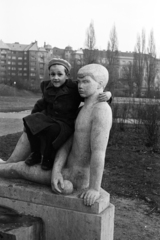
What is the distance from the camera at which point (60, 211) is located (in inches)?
113

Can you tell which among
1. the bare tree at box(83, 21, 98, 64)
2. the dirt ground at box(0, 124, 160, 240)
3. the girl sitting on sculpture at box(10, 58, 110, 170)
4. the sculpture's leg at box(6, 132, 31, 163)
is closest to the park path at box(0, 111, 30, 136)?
the dirt ground at box(0, 124, 160, 240)

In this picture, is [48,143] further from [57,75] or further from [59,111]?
[57,75]

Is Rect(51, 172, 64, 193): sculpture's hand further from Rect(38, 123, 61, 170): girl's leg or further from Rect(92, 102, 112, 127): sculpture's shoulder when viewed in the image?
Rect(92, 102, 112, 127): sculpture's shoulder

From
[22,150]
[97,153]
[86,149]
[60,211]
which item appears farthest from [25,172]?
[97,153]

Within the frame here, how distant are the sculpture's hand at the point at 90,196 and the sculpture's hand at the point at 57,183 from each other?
21 centimetres

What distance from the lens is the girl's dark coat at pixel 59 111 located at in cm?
295

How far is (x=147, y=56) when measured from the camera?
41.6 m

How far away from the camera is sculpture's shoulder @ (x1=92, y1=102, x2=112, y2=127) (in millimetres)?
2830

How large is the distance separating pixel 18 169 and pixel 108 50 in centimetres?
3850

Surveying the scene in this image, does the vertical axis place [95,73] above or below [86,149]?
above

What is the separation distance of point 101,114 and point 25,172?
0.96m

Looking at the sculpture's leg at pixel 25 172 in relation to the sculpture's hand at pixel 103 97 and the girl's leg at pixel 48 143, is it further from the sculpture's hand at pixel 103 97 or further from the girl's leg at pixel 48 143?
the sculpture's hand at pixel 103 97

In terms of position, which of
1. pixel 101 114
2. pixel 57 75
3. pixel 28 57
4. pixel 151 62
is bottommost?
pixel 101 114

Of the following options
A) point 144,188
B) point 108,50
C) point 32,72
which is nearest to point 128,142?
point 144,188
